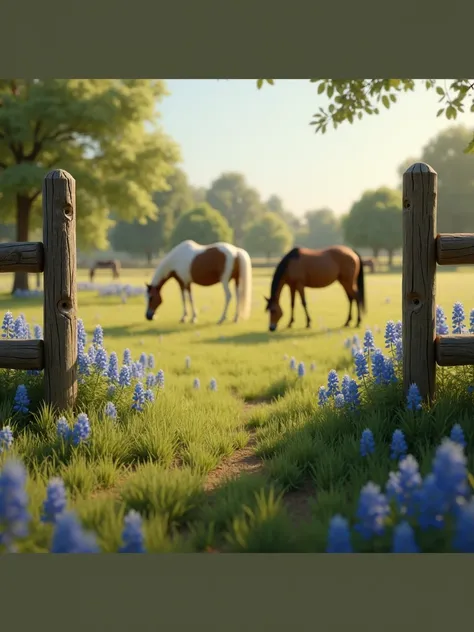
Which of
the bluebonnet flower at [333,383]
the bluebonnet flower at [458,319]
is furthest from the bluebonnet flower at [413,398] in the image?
the bluebonnet flower at [458,319]

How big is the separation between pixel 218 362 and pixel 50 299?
4.90 metres

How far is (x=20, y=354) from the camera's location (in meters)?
4.58

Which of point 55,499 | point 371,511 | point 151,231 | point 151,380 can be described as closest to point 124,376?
point 151,380

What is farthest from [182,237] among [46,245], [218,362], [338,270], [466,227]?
[46,245]

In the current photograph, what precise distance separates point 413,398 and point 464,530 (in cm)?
166

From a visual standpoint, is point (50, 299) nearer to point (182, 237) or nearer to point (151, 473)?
point (151, 473)

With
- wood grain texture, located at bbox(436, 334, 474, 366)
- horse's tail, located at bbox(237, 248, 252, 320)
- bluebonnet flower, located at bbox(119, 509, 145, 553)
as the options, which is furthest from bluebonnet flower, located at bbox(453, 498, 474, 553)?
horse's tail, located at bbox(237, 248, 252, 320)

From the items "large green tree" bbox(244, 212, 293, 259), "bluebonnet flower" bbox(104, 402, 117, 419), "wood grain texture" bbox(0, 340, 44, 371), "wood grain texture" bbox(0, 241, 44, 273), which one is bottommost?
"bluebonnet flower" bbox(104, 402, 117, 419)

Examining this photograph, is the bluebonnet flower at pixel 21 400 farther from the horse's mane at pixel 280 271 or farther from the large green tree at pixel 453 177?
the large green tree at pixel 453 177

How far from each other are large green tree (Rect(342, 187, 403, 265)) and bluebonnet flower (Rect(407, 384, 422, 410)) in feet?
173

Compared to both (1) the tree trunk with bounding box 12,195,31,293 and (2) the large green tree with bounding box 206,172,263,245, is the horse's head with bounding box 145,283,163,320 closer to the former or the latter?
(1) the tree trunk with bounding box 12,195,31,293

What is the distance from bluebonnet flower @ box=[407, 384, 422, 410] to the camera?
425cm

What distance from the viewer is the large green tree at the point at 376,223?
5681 cm

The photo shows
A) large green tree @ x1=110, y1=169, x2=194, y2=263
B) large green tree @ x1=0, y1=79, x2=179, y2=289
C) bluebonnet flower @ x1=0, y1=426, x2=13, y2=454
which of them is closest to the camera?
bluebonnet flower @ x1=0, y1=426, x2=13, y2=454
